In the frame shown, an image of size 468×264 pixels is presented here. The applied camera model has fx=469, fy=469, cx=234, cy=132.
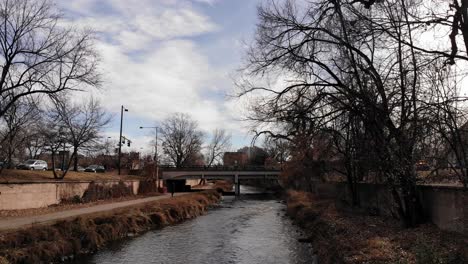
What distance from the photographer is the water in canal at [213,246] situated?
773 inches

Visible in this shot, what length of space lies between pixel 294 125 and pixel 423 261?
10405mm

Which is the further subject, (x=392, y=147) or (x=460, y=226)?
(x=392, y=147)

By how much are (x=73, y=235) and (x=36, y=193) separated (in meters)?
11.7

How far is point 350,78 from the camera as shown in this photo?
21.4m

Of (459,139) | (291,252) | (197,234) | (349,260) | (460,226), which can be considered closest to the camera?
(349,260)

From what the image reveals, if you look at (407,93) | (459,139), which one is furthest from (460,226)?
(407,93)

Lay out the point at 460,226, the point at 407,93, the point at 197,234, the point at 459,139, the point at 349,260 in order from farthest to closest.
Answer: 1. the point at 197,234
2. the point at 407,93
3. the point at 459,139
4. the point at 460,226
5. the point at 349,260

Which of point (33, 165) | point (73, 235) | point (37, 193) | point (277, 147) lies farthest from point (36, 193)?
point (33, 165)

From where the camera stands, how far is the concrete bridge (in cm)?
8769

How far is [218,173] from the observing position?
9325 cm

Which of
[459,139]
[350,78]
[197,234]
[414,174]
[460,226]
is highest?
[350,78]

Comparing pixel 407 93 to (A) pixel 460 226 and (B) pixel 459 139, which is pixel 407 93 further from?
(A) pixel 460 226

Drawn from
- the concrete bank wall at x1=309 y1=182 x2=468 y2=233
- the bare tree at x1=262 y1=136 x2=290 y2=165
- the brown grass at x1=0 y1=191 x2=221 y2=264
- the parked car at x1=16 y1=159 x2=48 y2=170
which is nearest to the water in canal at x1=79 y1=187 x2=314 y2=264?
the brown grass at x1=0 y1=191 x2=221 y2=264

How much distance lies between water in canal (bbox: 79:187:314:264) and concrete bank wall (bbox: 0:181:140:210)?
8325 mm
